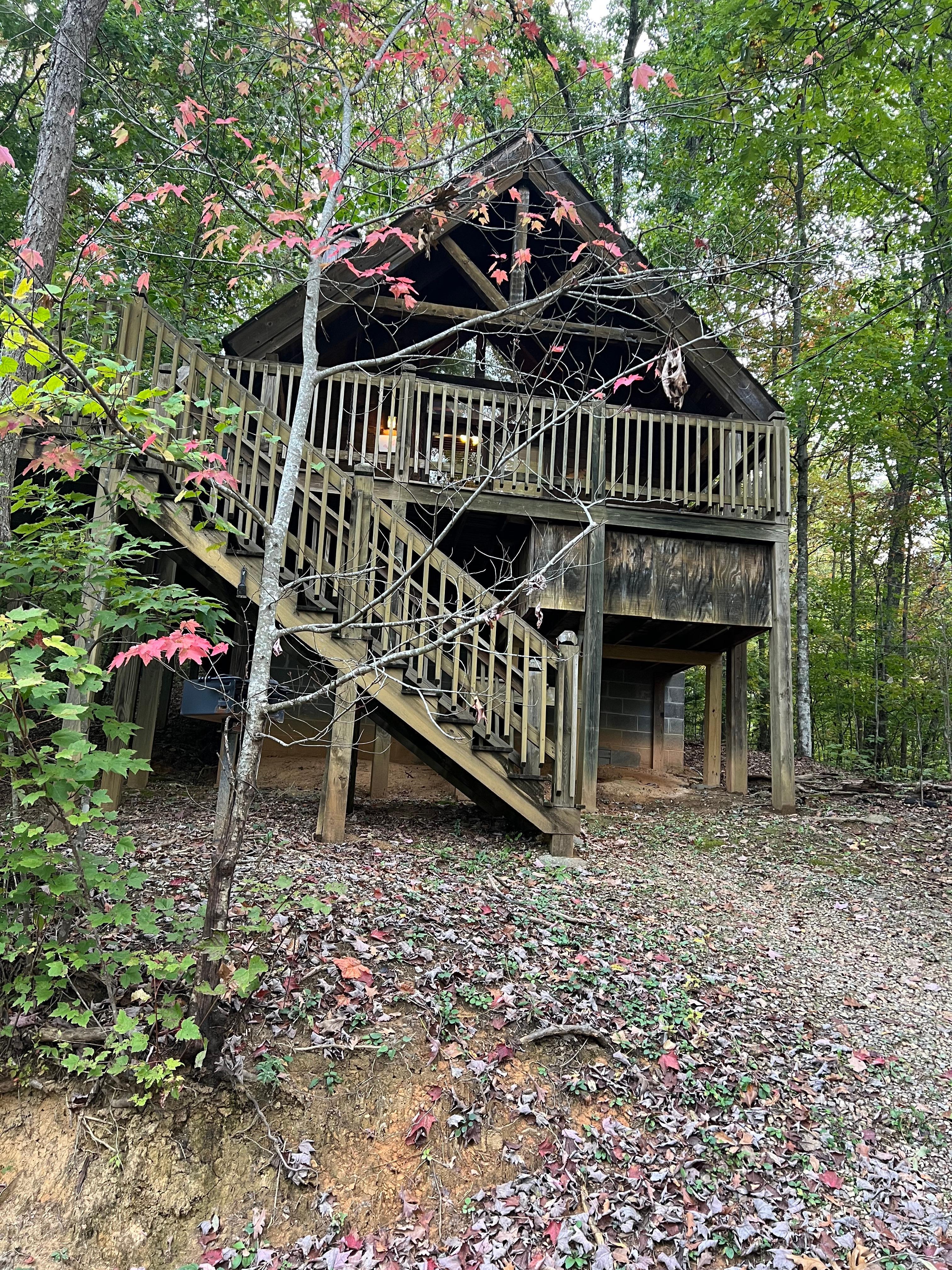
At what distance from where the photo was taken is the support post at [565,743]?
6.68 metres

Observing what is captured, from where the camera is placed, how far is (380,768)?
9016 mm

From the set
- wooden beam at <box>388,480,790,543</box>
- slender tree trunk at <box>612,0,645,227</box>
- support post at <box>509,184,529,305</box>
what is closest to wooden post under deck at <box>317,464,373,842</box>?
wooden beam at <box>388,480,790,543</box>

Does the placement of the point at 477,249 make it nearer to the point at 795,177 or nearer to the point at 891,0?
the point at 891,0

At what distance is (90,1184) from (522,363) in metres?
12.6

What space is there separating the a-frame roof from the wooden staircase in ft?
5.26

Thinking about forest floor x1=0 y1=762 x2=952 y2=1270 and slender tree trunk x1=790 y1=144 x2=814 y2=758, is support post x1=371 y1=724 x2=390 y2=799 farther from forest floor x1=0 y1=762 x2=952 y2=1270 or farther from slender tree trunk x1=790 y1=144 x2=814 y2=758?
slender tree trunk x1=790 y1=144 x2=814 y2=758

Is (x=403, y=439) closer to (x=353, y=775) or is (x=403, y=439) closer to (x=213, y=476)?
(x=353, y=775)

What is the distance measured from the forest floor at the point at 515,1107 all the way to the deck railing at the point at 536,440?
4.43 meters

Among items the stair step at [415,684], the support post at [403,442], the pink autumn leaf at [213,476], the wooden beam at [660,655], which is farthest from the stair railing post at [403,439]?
the pink autumn leaf at [213,476]

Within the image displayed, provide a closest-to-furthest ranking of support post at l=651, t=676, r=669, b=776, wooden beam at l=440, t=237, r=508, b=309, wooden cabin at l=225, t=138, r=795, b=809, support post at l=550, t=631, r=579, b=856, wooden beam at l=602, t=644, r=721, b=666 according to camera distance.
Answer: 1. support post at l=550, t=631, r=579, b=856
2. wooden cabin at l=225, t=138, r=795, b=809
3. wooden beam at l=440, t=237, r=508, b=309
4. wooden beam at l=602, t=644, r=721, b=666
5. support post at l=651, t=676, r=669, b=776

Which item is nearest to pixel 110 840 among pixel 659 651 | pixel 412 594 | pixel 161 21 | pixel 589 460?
pixel 412 594

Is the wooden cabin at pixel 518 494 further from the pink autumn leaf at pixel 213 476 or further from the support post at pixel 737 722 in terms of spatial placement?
the pink autumn leaf at pixel 213 476

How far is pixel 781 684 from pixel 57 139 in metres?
9.02

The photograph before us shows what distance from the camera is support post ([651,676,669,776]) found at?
12.8 metres
